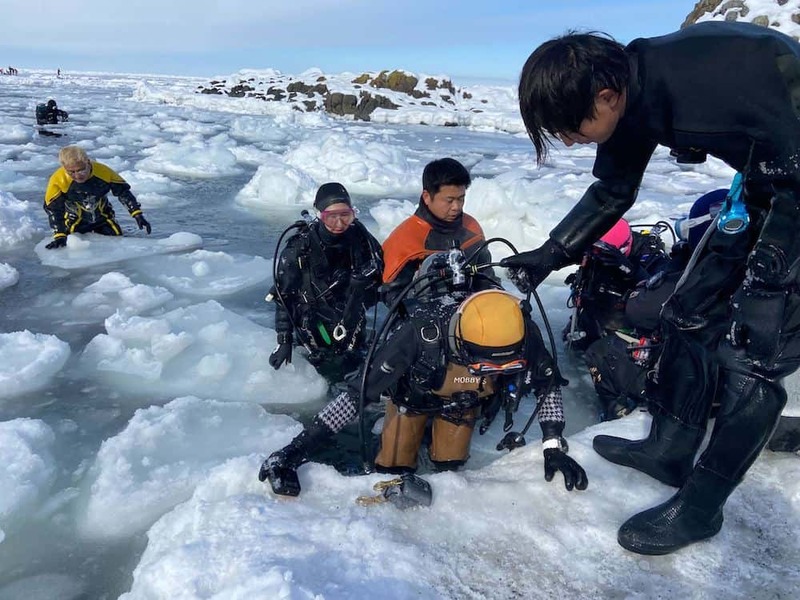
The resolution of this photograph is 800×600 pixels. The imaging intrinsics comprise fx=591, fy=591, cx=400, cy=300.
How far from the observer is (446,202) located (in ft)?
10.7

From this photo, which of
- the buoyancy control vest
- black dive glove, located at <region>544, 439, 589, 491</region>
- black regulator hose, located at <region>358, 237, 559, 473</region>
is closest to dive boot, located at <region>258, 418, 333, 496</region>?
black regulator hose, located at <region>358, 237, 559, 473</region>

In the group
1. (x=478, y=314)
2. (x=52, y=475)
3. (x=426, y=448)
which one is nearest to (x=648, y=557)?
(x=478, y=314)

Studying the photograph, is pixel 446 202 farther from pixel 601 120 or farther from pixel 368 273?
pixel 601 120

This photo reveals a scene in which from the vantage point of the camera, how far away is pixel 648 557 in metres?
1.79

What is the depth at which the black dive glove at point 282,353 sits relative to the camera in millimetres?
3650

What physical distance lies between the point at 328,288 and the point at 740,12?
29933mm

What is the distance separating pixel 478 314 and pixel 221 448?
61.7 inches

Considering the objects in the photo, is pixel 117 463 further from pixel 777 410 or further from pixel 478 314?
pixel 777 410

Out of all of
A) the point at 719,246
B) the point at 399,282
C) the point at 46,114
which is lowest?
the point at 399,282

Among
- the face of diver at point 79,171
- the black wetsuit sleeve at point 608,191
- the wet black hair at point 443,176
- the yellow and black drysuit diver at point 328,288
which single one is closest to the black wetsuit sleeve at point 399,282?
the wet black hair at point 443,176

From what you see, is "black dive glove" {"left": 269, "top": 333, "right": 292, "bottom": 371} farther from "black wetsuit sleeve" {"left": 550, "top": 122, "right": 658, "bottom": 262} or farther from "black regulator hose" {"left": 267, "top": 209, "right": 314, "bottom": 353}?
"black wetsuit sleeve" {"left": 550, "top": 122, "right": 658, "bottom": 262}

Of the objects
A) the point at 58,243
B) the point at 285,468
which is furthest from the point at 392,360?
the point at 58,243

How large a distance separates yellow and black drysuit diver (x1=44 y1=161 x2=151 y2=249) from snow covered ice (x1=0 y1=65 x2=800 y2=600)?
0.70 ft

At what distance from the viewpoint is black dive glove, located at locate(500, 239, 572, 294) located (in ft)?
6.74
